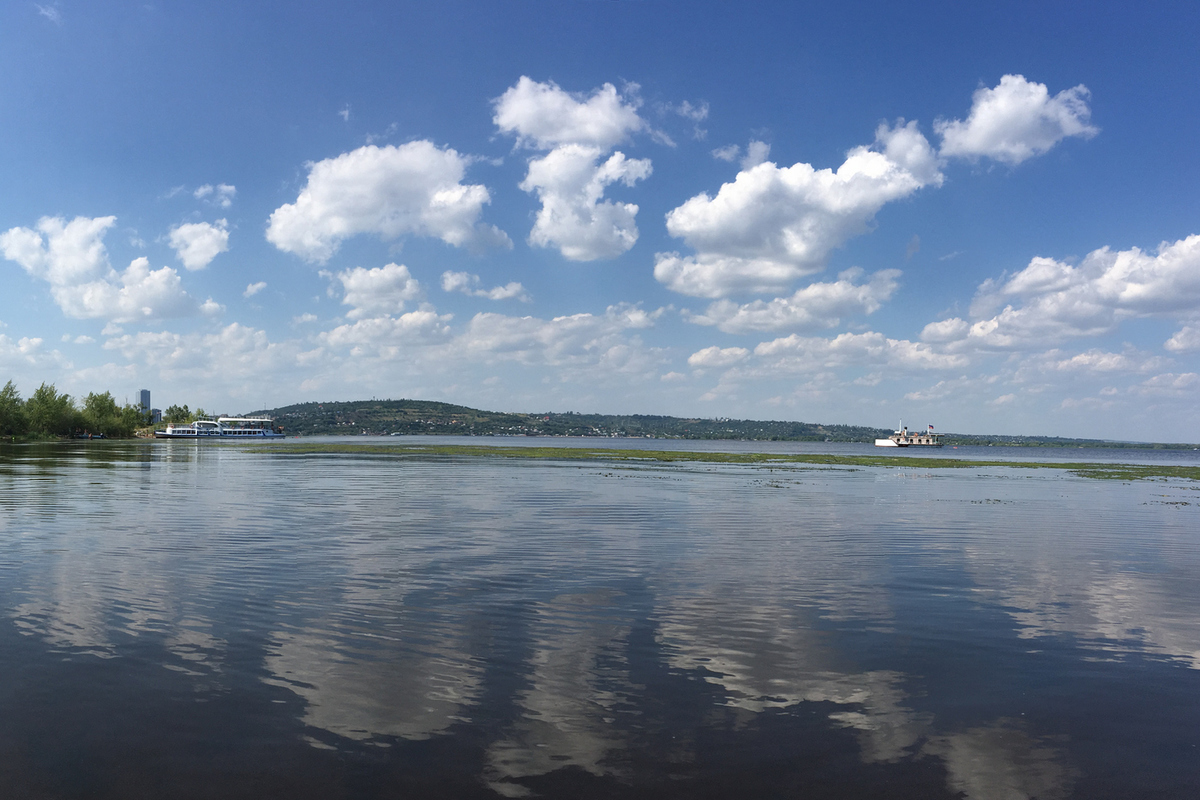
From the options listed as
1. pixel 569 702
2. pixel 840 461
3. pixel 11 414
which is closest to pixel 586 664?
pixel 569 702

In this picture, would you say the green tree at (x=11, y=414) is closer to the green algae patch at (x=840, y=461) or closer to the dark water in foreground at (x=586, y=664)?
the green algae patch at (x=840, y=461)

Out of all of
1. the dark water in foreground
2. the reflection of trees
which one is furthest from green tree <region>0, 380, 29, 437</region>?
the reflection of trees

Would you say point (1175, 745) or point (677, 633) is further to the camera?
point (677, 633)

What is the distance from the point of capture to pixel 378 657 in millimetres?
15203

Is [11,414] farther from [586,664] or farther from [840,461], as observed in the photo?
[586,664]

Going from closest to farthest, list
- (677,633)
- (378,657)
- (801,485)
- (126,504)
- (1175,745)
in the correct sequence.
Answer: (1175,745) < (378,657) < (677,633) < (126,504) < (801,485)

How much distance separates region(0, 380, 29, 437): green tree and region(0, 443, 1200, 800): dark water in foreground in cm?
19013

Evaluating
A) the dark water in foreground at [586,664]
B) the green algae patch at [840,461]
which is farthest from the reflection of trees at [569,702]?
the green algae patch at [840,461]

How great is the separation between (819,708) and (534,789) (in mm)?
5618

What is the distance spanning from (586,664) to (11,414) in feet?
732

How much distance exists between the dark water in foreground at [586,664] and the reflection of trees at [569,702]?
6cm

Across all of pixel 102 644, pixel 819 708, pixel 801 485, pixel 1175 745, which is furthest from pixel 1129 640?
pixel 801 485

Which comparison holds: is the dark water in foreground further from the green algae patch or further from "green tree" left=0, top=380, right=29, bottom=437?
"green tree" left=0, top=380, right=29, bottom=437

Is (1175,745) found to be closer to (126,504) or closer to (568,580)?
(568,580)
